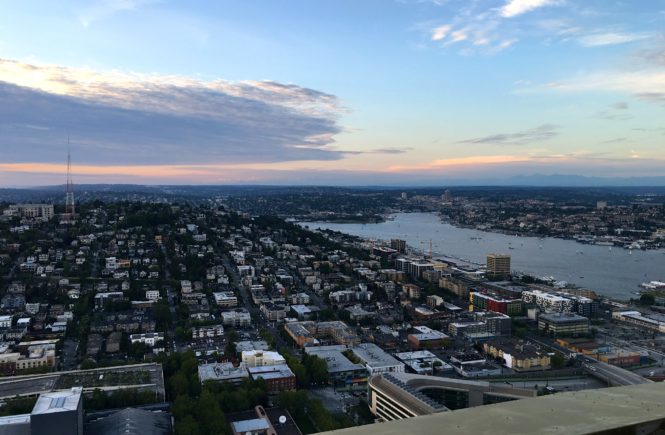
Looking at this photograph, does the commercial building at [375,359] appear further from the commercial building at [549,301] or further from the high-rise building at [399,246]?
the high-rise building at [399,246]

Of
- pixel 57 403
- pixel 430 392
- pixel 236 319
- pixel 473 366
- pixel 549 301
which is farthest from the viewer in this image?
pixel 549 301

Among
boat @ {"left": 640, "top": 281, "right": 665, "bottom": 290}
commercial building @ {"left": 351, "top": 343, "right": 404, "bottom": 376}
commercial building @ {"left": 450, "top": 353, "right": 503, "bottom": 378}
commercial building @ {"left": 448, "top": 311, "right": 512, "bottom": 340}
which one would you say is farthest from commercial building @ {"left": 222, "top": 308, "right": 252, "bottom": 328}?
boat @ {"left": 640, "top": 281, "right": 665, "bottom": 290}

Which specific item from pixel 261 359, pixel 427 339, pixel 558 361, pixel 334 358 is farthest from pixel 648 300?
pixel 261 359

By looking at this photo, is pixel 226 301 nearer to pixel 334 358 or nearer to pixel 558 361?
pixel 334 358

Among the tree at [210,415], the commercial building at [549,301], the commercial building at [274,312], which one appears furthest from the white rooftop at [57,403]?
the commercial building at [549,301]

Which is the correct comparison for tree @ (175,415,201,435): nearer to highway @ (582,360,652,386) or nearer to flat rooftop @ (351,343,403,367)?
flat rooftop @ (351,343,403,367)

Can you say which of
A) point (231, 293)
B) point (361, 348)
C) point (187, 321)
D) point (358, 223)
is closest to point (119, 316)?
point (187, 321)
